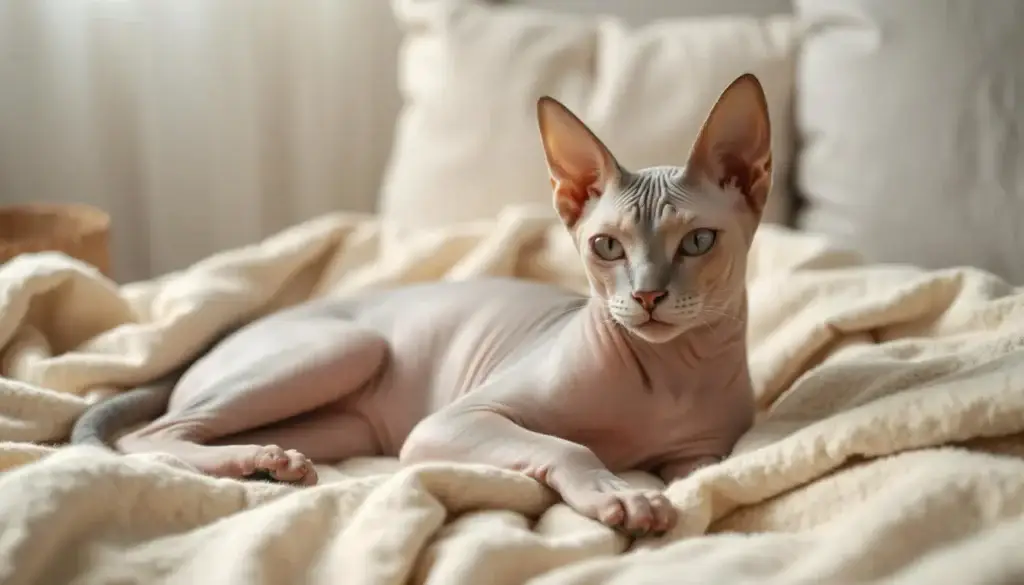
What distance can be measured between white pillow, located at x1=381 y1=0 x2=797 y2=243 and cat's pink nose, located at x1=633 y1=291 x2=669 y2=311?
2.10 ft

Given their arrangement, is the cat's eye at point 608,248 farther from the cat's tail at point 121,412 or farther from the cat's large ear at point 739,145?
the cat's tail at point 121,412

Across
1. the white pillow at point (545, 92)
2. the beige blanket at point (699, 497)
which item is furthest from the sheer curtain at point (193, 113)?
the beige blanket at point (699, 497)

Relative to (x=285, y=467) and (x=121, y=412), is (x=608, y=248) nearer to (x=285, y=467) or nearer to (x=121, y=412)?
(x=285, y=467)

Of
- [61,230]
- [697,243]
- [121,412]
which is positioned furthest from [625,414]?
[61,230]

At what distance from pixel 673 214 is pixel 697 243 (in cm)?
4

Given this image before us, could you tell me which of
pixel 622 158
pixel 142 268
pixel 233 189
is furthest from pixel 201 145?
pixel 622 158

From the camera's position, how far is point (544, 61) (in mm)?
1563

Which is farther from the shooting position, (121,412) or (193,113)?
(193,113)

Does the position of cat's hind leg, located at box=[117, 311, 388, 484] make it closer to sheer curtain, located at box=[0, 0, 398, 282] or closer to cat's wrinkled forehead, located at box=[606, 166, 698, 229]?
cat's wrinkled forehead, located at box=[606, 166, 698, 229]

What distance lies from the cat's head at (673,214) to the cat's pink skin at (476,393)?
7 centimetres

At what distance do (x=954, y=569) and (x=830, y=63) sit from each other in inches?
39.4

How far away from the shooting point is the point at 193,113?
1914mm

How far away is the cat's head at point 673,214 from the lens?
2.85ft

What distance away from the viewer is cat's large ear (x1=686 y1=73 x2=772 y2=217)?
2.89ft
